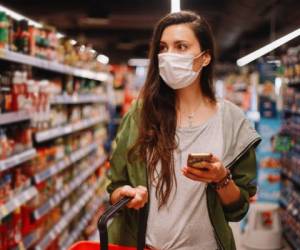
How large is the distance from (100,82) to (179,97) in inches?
272

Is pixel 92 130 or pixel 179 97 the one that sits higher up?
pixel 179 97

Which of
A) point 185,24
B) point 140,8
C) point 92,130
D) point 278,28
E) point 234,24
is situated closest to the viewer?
point 185,24

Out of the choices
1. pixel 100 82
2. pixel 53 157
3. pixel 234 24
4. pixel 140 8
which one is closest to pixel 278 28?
pixel 140 8

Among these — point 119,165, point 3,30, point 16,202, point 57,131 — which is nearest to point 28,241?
point 16,202

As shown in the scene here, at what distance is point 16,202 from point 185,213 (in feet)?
6.94

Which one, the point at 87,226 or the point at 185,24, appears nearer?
the point at 185,24

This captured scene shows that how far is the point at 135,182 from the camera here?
1.95 m

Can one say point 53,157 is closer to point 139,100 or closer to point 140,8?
point 139,100

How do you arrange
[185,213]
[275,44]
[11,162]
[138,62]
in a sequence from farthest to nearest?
[138,62], [275,44], [11,162], [185,213]

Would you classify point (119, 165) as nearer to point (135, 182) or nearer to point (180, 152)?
point (135, 182)

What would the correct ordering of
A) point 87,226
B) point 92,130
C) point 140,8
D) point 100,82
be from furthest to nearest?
point 140,8
point 100,82
point 92,130
point 87,226

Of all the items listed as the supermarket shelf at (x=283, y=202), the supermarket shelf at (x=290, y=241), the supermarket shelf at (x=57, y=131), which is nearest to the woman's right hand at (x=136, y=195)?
the supermarket shelf at (x=57, y=131)

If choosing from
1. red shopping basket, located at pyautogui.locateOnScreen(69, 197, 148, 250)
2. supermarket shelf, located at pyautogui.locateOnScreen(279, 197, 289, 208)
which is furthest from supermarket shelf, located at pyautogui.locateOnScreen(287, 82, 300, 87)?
red shopping basket, located at pyautogui.locateOnScreen(69, 197, 148, 250)

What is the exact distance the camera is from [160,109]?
206 centimetres
